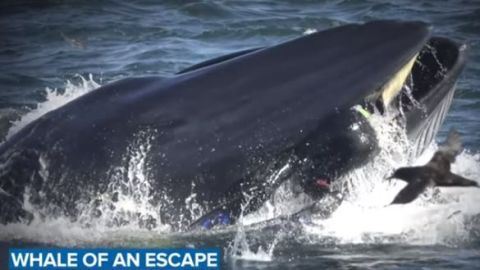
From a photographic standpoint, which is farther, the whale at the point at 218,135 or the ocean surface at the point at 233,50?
the ocean surface at the point at 233,50

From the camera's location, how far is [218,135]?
20.7 ft

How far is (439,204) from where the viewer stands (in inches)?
314

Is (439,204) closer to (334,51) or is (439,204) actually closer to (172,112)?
(334,51)

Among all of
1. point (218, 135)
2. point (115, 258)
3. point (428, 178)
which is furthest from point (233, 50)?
point (218, 135)

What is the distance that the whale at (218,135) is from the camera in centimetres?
623

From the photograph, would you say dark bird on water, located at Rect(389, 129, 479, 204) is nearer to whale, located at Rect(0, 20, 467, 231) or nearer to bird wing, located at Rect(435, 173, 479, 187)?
bird wing, located at Rect(435, 173, 479, 187)

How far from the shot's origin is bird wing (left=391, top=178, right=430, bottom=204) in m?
6.70

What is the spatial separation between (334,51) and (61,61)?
11225 mm

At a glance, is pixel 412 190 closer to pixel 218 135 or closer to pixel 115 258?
pixel 218 135

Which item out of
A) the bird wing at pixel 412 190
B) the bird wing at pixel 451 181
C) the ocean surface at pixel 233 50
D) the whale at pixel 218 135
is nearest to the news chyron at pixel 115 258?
the ocean surface at pixel 233 50

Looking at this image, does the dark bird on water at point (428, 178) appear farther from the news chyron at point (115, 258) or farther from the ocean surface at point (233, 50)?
the news chyron at point (115, 258)

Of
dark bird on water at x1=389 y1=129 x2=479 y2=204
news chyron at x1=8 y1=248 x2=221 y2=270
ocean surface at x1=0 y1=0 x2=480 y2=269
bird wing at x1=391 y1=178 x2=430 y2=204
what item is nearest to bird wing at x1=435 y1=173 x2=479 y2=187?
dark bird on water at x1=389 y1=129 x2=479 y2=204

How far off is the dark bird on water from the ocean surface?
0.66 feet

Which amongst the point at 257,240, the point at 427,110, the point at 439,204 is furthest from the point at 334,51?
the point at 439,204
